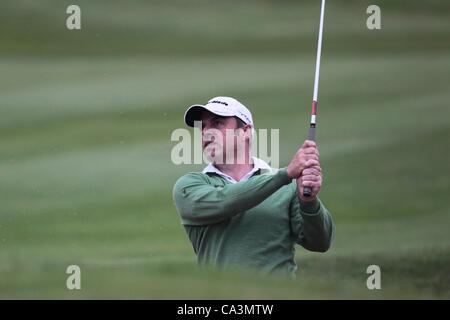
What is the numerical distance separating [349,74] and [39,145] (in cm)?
157

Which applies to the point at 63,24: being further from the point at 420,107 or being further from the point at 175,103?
the point at 420,107

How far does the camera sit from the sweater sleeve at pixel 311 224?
292cm

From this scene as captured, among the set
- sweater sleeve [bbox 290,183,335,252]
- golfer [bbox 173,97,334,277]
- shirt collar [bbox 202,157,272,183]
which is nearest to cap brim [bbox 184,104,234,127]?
golfer [bbox 173,97,334,277]

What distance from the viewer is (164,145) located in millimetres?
4785

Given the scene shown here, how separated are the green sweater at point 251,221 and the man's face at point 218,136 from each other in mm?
85

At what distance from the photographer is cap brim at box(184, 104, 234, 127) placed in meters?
3.05

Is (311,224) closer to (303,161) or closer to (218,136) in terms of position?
(303,161)

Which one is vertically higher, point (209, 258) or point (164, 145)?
point (164, 145)

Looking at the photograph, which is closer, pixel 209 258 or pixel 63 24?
pixel 209 258

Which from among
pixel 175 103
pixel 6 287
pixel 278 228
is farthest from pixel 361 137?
pixel 6 287

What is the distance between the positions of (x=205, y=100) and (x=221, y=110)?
65.5 inches

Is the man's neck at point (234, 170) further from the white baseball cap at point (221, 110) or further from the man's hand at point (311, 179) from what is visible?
the man's hand at point (311, 179)

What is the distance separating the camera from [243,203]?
284 centimetres

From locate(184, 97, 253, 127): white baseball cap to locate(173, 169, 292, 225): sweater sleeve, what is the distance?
195 mm
